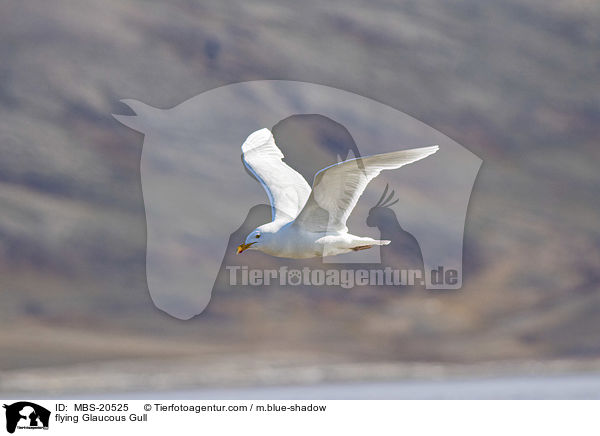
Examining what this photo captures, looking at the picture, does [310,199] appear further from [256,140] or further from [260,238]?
[256,140]

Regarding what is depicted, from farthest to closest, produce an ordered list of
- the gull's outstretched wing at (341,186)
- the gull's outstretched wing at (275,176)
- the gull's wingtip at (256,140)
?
1. the gull's wingtip at (256,140)
2. the gull's outstretched wing at (275,176)
3. the gull's outstretched wing at (341,186)

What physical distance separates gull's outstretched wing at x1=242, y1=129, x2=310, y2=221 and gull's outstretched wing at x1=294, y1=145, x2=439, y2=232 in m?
0.20

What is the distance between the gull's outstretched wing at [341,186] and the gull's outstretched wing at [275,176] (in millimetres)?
202

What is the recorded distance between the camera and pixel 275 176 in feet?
8.68

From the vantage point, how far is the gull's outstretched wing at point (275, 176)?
255 cm

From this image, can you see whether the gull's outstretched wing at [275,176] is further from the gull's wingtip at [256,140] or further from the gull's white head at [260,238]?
the gull's white head at [260,238]

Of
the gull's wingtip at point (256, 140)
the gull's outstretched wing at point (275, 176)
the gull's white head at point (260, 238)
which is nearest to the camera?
the gull's white head at point (260, 238)

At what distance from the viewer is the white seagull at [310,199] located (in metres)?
2.14

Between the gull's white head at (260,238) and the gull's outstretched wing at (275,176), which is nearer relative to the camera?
the gull's white head at (260,238)
